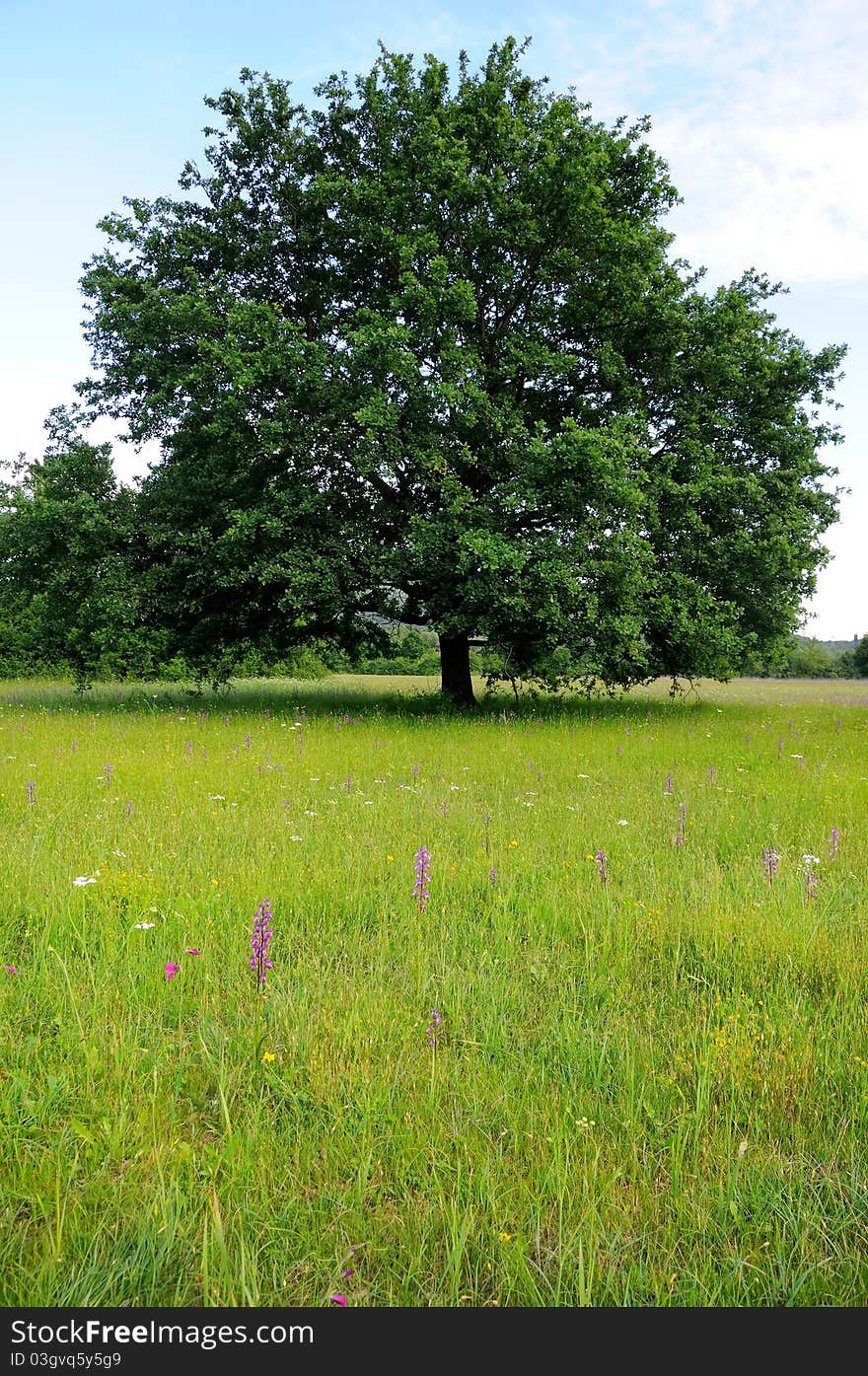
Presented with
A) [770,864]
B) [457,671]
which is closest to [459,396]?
[457,671]

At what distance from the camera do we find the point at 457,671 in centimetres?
1947

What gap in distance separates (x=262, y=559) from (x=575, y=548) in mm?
6713

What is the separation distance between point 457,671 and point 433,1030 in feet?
54.7

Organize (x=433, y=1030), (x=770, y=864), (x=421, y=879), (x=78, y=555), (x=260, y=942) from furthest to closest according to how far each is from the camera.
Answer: (x=78, y=555), (x=770, y=864), (x=421, y=879), (x=260, y=942), (x=433, y=1030)

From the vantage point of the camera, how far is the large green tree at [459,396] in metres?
14.4

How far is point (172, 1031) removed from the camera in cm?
307

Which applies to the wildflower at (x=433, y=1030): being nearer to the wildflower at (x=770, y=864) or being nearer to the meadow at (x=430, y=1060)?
the meadow at (x=430, y=1060)

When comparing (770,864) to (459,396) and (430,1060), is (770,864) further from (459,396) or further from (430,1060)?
(459,396)

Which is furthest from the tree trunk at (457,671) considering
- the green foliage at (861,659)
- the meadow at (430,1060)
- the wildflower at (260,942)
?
the green foliage at (861,659)

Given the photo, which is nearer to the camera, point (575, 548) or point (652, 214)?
point (575, 548)

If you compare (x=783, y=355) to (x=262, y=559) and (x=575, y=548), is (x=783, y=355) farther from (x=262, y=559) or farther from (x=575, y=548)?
(x=262, y=559)

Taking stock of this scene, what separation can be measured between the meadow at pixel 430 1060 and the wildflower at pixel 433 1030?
2 centimetres

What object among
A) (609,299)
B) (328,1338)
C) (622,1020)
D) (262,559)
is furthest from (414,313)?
(328,1338)

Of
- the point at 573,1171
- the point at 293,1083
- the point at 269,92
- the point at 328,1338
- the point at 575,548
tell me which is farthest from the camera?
the point at 269,92
